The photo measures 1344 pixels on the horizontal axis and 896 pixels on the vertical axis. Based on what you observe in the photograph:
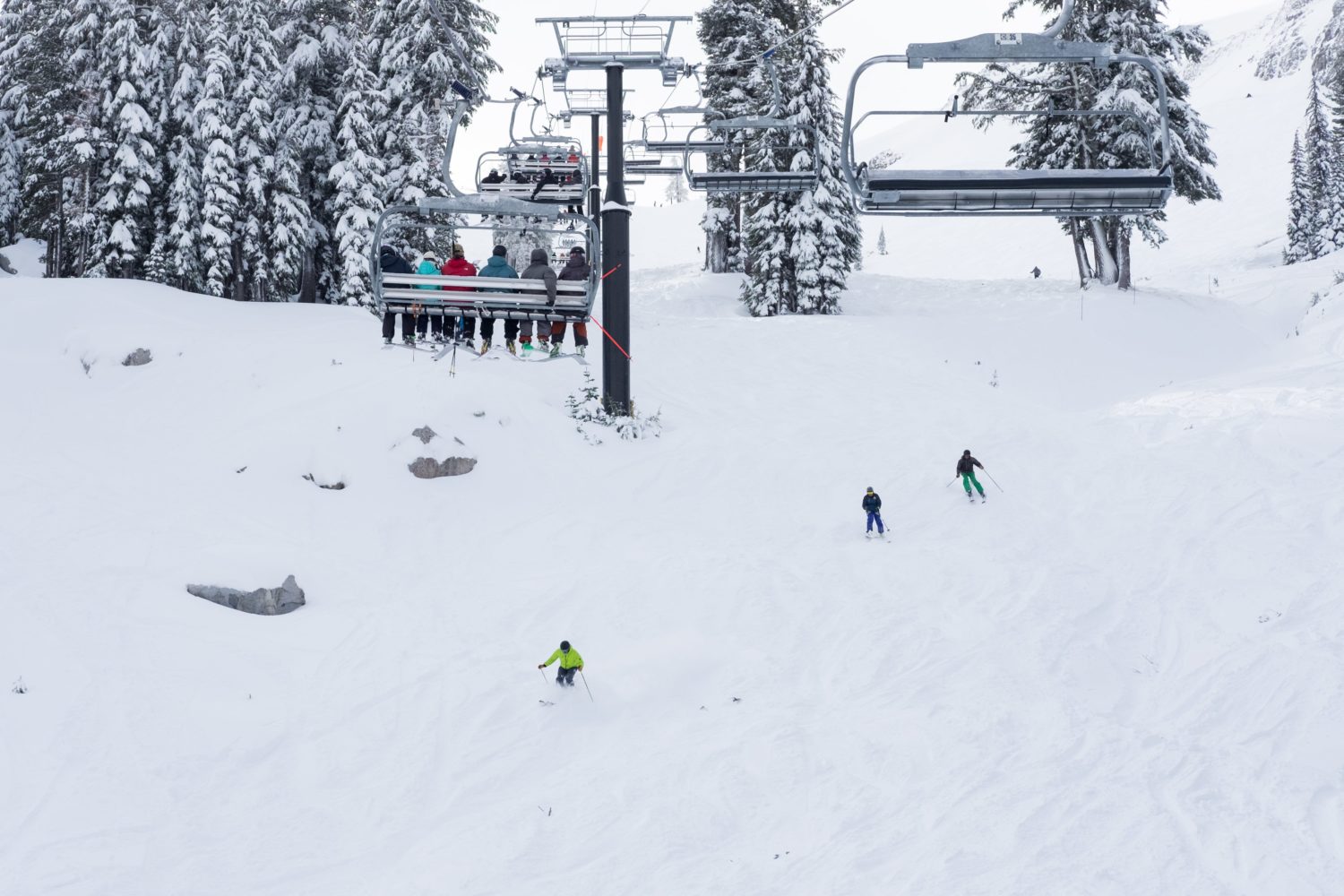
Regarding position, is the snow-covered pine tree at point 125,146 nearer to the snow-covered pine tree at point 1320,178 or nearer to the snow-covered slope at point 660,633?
the snow-covered slope at point 660,633

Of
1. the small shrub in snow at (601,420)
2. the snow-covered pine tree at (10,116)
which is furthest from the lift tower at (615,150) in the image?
the snow-covered pine tree at (10,116)

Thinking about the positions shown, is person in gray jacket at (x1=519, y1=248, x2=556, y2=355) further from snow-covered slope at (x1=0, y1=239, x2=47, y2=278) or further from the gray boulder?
snow-covered slope at (x1=0, y1=239, x2=47, y2=278)

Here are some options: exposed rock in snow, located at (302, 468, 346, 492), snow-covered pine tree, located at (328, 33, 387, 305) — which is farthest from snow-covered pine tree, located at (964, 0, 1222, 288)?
exposed rock in snow, located at (302, 468, 346, 492)

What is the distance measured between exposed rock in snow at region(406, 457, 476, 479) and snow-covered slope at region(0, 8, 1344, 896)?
0.76 ft

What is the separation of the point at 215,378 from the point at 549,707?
14466 mm

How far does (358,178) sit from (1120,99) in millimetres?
22966

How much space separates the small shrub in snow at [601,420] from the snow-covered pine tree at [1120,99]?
15.8 meters

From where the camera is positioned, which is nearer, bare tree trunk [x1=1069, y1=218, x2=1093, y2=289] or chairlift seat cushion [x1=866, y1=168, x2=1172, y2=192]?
chairlift seat cushion [x1=866, y1=168, x2=1172, y2=192]

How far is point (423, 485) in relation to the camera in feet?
58.1

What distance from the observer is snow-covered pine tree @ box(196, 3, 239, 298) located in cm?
3016

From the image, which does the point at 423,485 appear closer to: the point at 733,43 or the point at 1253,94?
the point at 733,43

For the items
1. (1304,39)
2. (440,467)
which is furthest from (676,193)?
(440,467)

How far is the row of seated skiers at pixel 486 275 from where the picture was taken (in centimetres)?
1427

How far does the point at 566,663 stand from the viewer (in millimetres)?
11594
